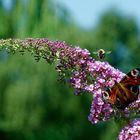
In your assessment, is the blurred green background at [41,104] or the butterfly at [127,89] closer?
the butterfly at [127,89]

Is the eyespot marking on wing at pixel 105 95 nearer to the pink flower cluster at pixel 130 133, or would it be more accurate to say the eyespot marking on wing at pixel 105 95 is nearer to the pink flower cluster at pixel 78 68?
the pink flower cluster at pixel 78 68

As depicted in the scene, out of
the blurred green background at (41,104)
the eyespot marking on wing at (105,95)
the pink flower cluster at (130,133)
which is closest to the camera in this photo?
the pink flower cluster at (130,133)

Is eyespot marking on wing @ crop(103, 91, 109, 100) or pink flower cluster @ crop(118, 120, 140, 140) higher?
eyespot marking on wing @ crop(103, 91, 109, 100)

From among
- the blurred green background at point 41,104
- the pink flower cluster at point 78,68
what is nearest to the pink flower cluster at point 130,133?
the pink flower cluster at point 78,68

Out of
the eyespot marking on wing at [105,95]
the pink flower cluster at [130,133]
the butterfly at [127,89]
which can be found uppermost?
the butterfly at [127,89]

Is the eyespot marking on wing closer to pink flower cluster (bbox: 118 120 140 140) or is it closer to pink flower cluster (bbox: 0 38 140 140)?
pink flower cluster (bbox: 0 38 140 140)

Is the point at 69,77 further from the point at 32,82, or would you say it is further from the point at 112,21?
the point at 112,21

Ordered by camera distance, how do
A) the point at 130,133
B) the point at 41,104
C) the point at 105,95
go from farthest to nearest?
the point at 41,104, the point at 105,95, the point at 130,133

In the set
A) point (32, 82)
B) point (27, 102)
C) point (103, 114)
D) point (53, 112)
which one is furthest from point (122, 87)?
point (53, 112)

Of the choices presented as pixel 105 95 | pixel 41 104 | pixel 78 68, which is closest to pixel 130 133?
pixel 105 95

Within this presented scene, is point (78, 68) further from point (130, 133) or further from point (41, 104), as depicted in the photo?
point (41, 104)

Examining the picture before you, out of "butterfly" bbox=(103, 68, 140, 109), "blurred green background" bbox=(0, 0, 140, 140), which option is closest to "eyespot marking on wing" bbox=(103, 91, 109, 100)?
"butterfly" bbox=(103, 68, 140, 109)
